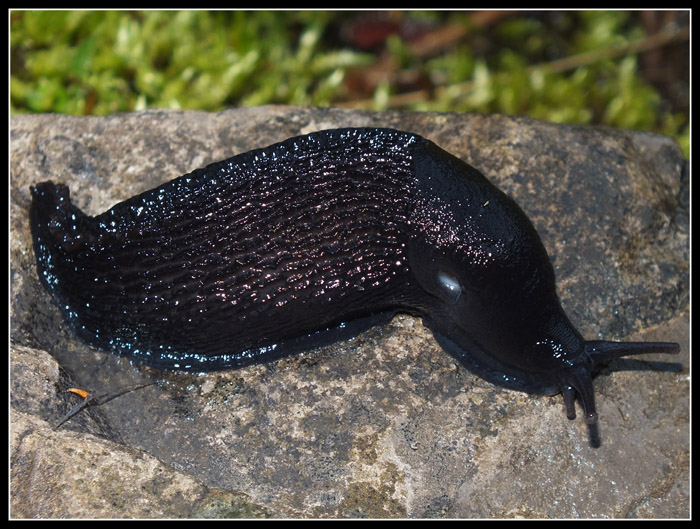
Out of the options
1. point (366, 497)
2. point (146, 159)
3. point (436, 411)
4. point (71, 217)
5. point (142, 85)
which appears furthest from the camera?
point (142, 85)

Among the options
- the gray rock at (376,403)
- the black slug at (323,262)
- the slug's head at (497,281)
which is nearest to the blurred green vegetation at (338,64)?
the gray rock at (376,403)

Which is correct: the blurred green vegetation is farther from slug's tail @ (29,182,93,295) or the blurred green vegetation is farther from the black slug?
the black slug

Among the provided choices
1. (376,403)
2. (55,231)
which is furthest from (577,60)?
(55,231)

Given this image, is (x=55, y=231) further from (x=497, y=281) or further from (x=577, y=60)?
(x=577, y=60)

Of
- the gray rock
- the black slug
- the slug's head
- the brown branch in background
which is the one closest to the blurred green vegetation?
the brown branch in background

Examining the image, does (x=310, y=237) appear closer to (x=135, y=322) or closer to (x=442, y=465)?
(x=135, y=322)

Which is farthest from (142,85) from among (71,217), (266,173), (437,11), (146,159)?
(437,11)

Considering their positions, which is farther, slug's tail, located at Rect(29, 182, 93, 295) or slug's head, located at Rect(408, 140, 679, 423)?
slug's tail, located at Rect(29, 182, 93, 295)
